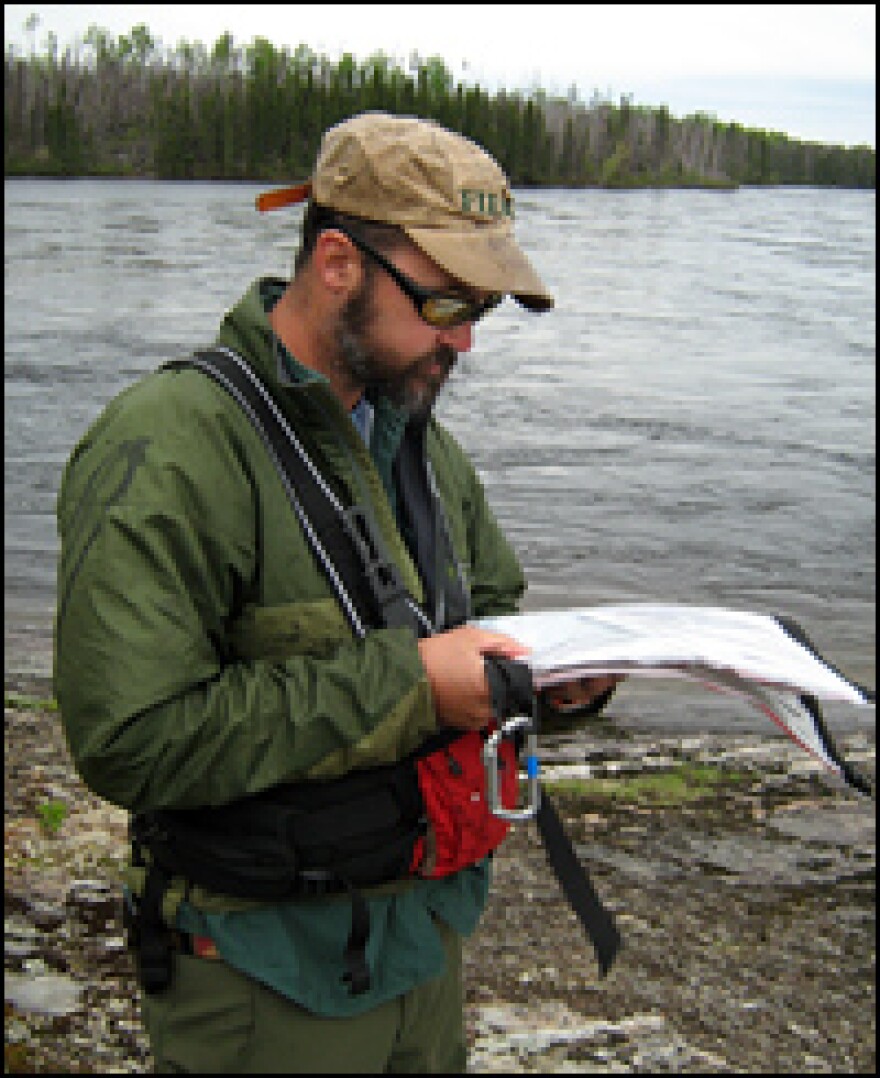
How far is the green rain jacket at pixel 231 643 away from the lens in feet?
6.14

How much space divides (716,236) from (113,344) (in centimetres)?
2461

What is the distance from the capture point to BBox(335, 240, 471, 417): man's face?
217 centimetres

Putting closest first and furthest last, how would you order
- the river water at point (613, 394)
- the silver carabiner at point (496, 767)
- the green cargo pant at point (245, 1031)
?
1. the silver carabiner at point (496, 767)
2. the green cargo pant at point (245, 1031)
3. the river water at point (613, 394)

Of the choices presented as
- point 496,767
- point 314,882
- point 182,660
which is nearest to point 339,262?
point 182,660

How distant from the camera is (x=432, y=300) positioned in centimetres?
217

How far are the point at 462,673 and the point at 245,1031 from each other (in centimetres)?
69

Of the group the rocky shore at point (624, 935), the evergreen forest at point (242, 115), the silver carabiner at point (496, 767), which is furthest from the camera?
the evergreen forest at point (242, 115)

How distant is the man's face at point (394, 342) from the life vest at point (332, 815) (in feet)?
0.65

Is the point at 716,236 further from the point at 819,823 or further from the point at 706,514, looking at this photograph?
the point at 819,823

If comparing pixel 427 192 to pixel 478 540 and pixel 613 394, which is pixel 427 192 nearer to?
pixel 478 540

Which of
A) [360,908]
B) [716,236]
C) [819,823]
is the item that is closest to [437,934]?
[360,908]

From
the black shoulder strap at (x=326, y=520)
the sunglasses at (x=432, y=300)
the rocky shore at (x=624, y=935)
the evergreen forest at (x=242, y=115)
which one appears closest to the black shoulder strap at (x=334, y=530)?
the black shoulder strap at (x=326, y=520)

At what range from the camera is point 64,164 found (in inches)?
2190

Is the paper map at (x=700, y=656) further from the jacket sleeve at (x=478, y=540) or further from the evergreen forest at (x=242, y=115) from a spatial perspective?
the evergreen forest at (x=242, y=115)
